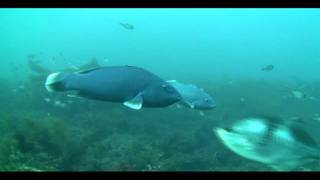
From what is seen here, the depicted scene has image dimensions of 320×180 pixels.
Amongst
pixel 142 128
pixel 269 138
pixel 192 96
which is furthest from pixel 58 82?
pixel 142 128

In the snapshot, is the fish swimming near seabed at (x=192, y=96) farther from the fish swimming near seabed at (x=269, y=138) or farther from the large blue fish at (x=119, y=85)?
the fish swimming near seabed at (x=269, y=138)

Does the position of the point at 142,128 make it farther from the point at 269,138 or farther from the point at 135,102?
the point at 269,138

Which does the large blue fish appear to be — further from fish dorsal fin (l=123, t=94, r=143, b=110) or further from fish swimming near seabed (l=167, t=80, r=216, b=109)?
fish swimming near seabed (l=167, t=80, r=216, b=109)

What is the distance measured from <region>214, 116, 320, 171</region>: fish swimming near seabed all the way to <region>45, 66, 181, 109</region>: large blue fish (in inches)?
25.4

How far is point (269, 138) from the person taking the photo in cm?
317

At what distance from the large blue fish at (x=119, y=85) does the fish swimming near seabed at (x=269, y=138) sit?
2.12ft

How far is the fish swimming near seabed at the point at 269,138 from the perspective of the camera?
3146 mm

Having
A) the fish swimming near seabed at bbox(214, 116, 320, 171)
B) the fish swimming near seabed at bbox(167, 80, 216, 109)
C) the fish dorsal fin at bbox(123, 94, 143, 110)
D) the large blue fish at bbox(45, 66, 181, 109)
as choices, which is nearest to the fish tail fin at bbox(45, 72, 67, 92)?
the large blue fish at bbox(45, 66, 181, 109)

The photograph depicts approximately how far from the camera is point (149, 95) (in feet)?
11.9

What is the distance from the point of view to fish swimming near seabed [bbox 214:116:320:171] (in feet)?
10.3

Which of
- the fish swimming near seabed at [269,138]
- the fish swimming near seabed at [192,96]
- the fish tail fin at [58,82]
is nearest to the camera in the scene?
the fish swimming near seabed at [269,138]

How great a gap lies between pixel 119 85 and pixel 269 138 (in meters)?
1.23

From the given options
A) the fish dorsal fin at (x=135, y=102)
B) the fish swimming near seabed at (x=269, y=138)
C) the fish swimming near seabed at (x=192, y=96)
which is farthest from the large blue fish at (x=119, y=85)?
the fish swimming near seabed at (x=269, y=138)
